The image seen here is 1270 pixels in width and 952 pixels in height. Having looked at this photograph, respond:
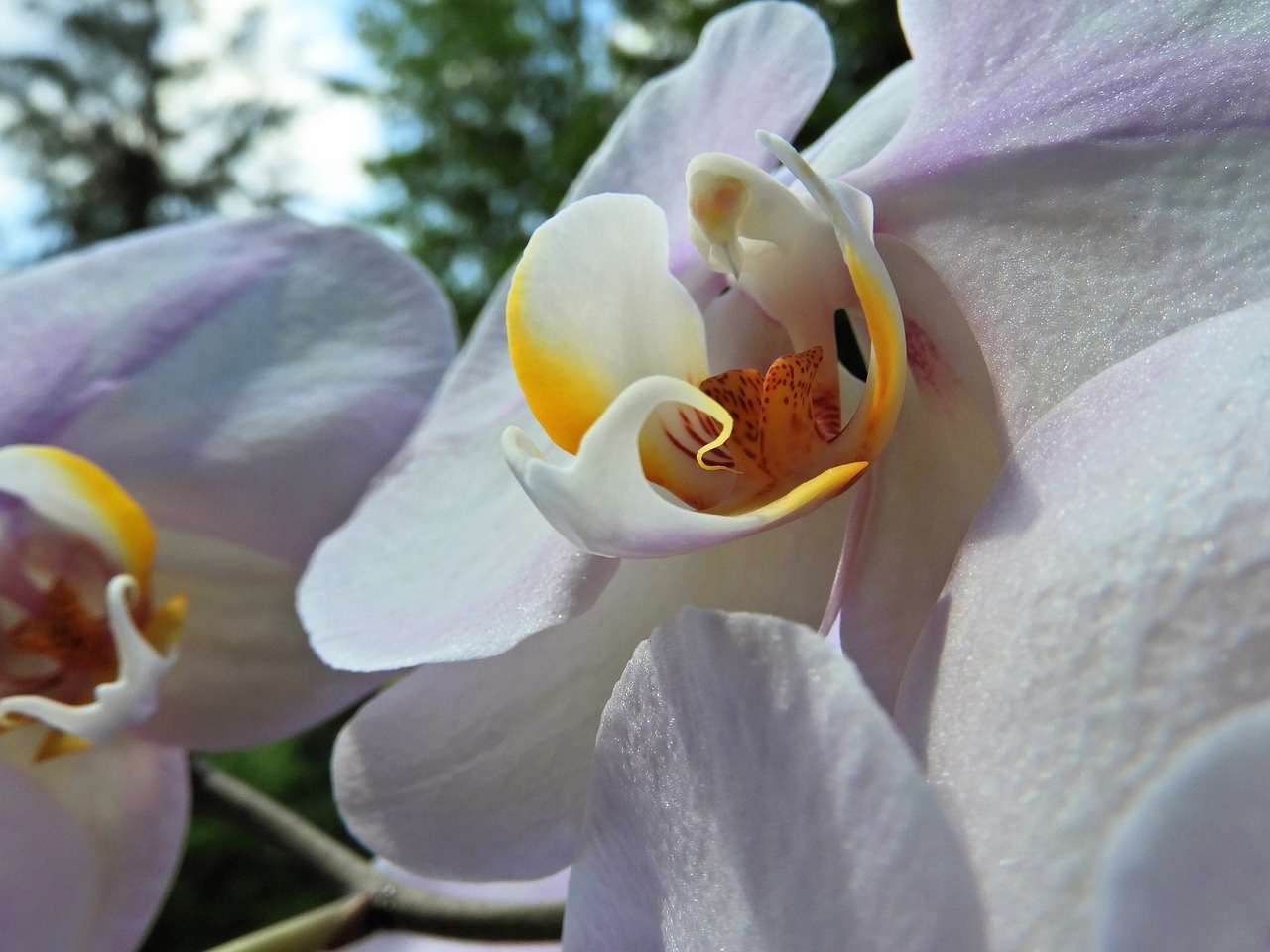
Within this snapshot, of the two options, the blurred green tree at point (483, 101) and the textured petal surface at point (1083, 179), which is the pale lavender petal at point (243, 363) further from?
the blurred green tree at point (483, 101)

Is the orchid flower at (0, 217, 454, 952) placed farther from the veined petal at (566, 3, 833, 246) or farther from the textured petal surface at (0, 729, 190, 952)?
the veined petal at (566, 3, 833, 246)

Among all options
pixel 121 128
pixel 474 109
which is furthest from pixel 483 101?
pixel 121 128

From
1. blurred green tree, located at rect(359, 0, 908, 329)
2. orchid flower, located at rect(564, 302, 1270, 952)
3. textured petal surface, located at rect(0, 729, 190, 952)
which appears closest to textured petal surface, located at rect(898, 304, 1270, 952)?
orchid flower, located at rect(564, 302, 1270, 952)

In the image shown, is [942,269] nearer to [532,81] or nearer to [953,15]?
[953,15]

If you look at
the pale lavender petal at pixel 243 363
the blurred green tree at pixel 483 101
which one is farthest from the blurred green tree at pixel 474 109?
the pale lavender petal at pixel 243 363

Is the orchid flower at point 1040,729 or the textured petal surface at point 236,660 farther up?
the orchid flower at point 1040,729

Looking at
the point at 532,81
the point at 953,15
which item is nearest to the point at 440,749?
the point at 953,15
